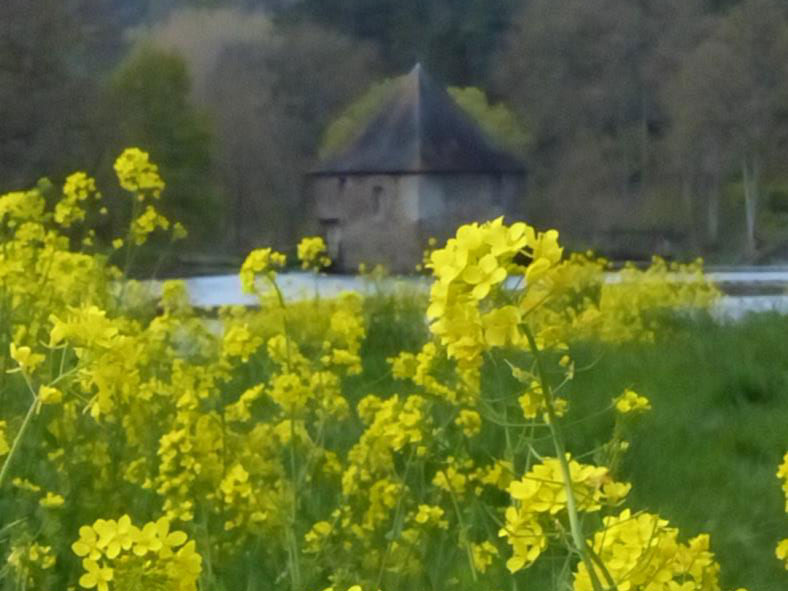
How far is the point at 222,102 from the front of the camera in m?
3.64

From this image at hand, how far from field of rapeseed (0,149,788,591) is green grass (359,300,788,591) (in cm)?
2

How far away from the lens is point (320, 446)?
1567mm

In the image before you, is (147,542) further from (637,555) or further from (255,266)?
(255,266)

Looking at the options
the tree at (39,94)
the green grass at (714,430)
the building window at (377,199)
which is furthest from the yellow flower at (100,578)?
the building window at (377,199)

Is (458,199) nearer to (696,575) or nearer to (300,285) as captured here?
(300,285)

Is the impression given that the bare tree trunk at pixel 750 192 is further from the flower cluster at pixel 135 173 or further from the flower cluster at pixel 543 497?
the flower cluster at pixel 543 497

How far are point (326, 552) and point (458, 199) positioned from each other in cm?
256

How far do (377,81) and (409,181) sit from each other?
0.32 metres

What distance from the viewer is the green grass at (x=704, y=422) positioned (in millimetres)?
1940

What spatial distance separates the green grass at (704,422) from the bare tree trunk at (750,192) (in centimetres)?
32

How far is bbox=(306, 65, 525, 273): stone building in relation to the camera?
3766 mm

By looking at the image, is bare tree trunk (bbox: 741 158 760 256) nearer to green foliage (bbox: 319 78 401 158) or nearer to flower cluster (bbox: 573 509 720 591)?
green foliage (bbox: 319 78 401 158)

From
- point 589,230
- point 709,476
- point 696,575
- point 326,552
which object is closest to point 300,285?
point 589,230

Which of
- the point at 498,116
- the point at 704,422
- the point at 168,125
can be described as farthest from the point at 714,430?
the point at 168,125
